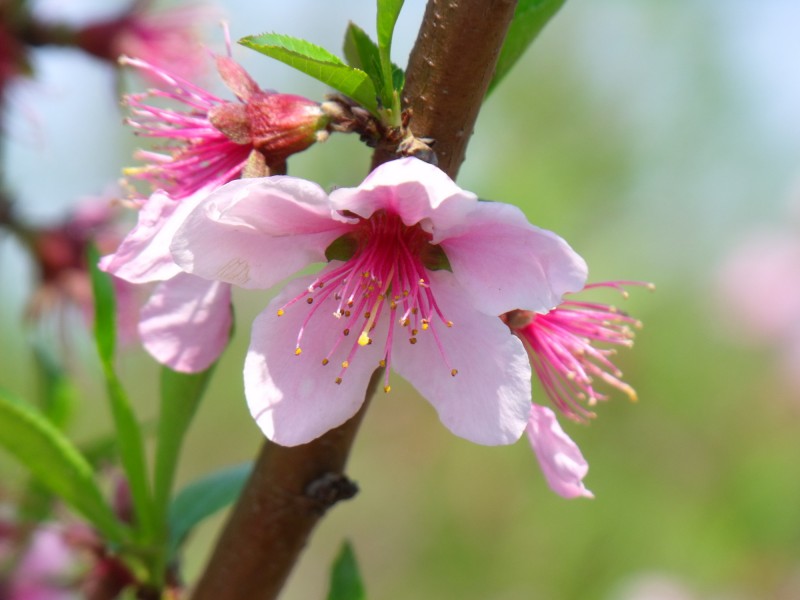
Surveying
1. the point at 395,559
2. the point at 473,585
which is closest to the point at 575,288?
the point at 473,585

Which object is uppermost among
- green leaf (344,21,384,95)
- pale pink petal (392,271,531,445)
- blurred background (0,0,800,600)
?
green leaf (344,21,384,95)

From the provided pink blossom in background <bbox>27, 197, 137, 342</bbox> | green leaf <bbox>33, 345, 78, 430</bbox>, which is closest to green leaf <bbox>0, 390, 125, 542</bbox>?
green leaf <bbox>33, 345, 78, 430</bbox>

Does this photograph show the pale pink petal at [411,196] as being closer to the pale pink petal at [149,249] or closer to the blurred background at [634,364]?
the pale pink petal at [149,249]

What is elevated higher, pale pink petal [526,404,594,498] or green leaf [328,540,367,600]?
pale pink petal [526,404,594,498]

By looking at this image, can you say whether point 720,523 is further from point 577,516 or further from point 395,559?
point 395,559

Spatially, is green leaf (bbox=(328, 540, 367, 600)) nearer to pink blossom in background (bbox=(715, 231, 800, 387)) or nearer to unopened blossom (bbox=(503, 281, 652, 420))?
unopened blossom (bbox=(503, 281, 652, 420))

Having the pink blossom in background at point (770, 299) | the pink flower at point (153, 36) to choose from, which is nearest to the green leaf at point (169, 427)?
the pink flower at point (153, 36)

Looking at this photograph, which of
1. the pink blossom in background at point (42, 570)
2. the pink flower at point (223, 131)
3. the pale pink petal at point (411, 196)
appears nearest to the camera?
the pale pink petal at point (411, 196)

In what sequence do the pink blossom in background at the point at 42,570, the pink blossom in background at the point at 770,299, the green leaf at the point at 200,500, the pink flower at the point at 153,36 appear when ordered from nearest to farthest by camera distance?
the green leaf at the point at 200,500 < the pink blossom in background at the point at 42,570 < the pink flower at the point at 153,36 < the pink blossom in background at the point at 770,299
